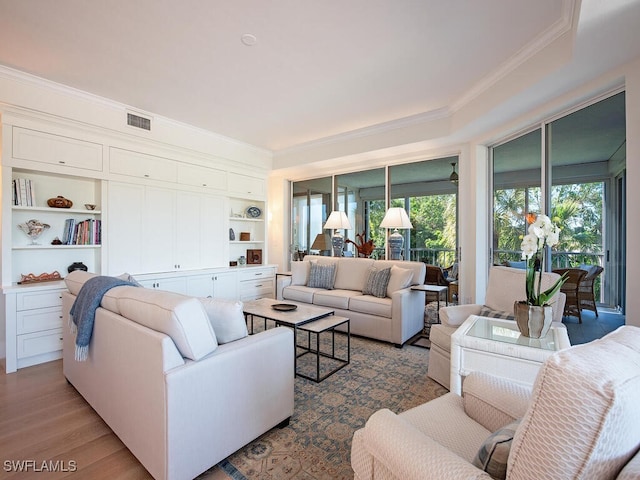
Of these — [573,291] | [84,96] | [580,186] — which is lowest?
[573,291]

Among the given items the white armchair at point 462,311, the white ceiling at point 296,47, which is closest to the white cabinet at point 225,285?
the white ceiling at point 296,47

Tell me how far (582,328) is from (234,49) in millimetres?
4000

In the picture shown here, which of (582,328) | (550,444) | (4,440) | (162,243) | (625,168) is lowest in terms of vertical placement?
(4,440)

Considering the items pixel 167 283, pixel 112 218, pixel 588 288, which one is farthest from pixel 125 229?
pixel 588 288

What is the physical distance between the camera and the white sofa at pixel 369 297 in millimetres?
3562

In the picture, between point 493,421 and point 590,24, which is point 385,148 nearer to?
point 590,24

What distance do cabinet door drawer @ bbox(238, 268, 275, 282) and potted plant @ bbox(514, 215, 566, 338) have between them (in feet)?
13.8

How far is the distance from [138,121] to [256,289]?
305 cm

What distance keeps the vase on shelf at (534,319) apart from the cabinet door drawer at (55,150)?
174 inches

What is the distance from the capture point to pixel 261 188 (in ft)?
19.3

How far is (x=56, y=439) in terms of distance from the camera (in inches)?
77.2

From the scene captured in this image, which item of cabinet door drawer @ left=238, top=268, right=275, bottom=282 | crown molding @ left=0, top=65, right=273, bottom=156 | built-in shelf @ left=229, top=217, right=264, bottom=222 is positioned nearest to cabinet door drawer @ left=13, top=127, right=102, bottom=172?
crown molding @ left=0, top=65, right=273, bottom=156

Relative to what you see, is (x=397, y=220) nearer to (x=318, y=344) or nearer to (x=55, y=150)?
(x=318, y=344)

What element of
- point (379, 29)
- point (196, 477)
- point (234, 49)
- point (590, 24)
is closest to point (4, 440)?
point (196, 477)
